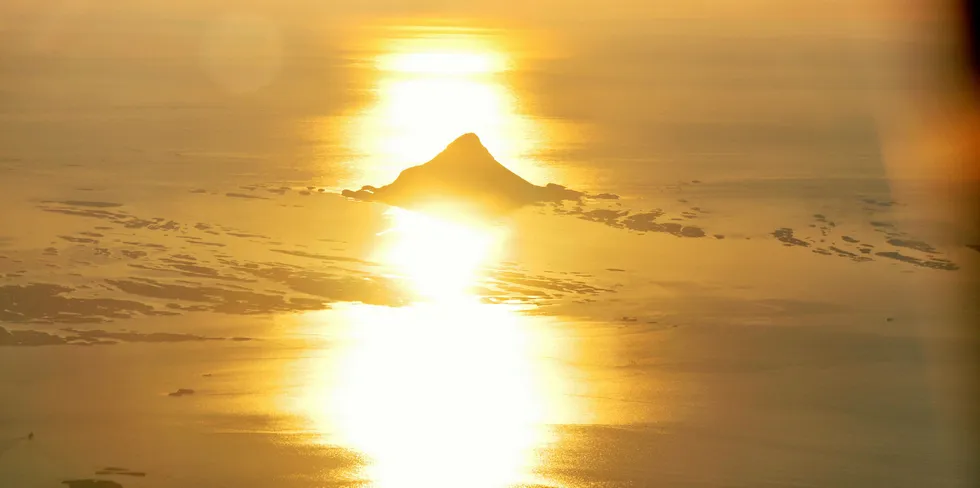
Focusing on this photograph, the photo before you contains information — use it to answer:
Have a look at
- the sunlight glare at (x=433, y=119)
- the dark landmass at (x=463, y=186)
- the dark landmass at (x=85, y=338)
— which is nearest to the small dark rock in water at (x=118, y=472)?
the dark landmass at (x=85, y=338)

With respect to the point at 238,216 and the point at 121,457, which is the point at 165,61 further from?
the point at 121,457

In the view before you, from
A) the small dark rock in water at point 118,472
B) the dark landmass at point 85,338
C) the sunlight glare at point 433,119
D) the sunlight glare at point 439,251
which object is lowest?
the small dark rock in water at point 118,472

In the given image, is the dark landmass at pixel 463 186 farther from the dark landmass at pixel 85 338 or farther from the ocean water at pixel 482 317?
the dark landmass at pixel 85 338

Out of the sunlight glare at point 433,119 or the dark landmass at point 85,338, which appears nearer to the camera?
the dark landmass at point 85,338

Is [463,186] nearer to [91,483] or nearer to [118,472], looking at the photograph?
[118,472]

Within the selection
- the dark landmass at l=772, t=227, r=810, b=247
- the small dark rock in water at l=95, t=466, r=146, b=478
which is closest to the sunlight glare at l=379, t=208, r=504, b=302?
the dark landmass at l=772, t=227, r=810, b=247

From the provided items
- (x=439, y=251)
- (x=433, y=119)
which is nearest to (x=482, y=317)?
(x=439, y=251)
